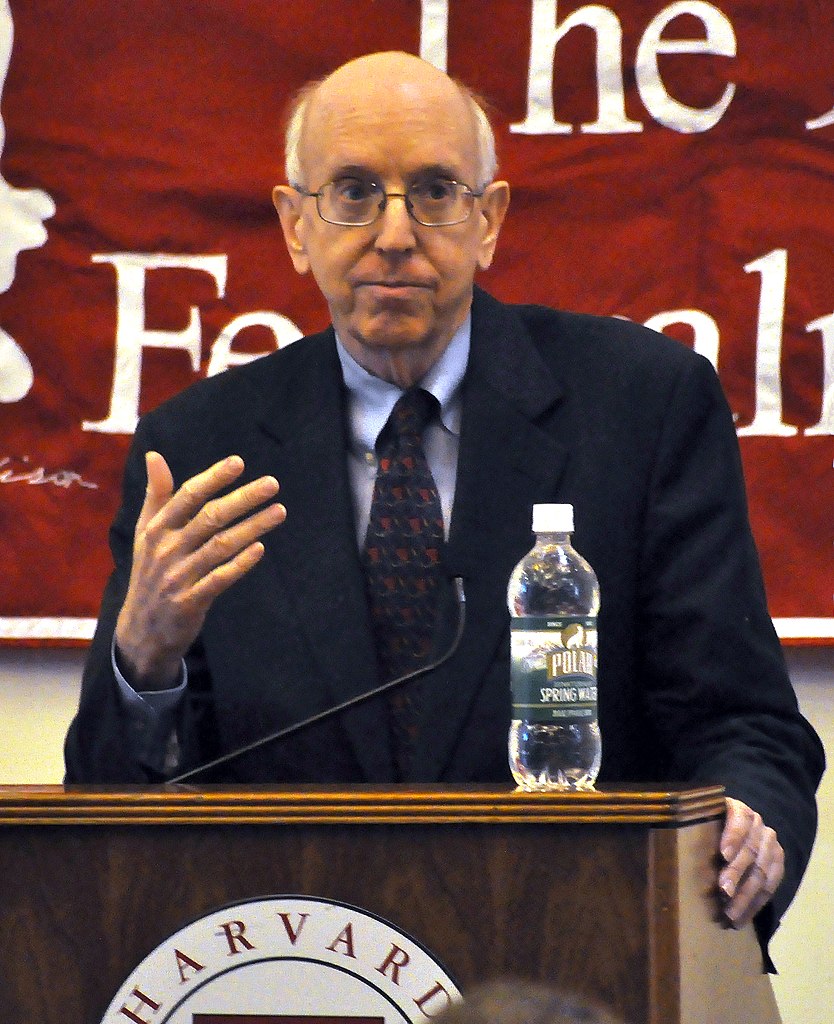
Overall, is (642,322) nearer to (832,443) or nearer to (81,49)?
(832,443)

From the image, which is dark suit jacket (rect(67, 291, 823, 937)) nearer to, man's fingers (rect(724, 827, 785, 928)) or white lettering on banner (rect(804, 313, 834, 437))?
man's fingers (rect(724, 827, 785, 928))

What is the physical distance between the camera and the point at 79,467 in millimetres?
2721

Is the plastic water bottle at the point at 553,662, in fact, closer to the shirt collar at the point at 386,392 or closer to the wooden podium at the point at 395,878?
the wooden podium at the point at 395,878

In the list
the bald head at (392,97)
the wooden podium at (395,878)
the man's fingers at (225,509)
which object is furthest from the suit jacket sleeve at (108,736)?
the bald head at (392,97)

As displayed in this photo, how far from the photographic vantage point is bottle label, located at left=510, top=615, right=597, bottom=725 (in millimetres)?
1338

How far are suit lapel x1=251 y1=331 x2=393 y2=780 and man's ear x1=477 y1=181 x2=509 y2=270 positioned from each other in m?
0.23

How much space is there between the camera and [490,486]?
1.84 metres

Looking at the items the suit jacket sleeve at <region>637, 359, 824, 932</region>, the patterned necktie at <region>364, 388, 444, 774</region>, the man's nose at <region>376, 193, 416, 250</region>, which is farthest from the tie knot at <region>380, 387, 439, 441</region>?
the suit jacket sleeve at <region>637, 359, 824, 932</region>

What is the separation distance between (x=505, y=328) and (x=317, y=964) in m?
1.03

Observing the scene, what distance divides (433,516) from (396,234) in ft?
1.10

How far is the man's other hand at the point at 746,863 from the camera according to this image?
1338mm

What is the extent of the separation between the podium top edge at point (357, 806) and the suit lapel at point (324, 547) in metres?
0.48

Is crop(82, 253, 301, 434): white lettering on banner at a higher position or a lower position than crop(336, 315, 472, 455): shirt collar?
higher


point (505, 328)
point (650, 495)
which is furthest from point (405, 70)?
point (650, 495)
